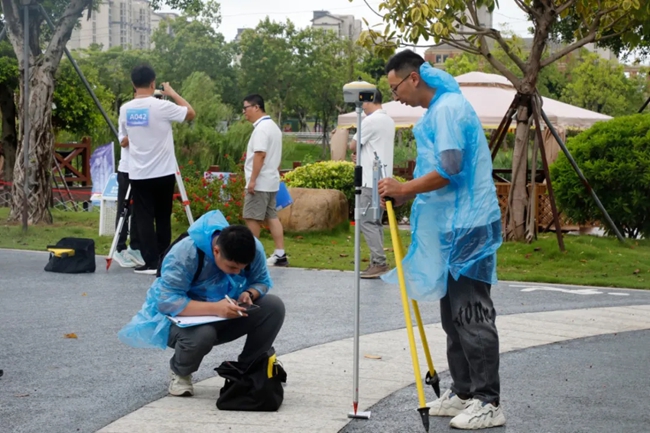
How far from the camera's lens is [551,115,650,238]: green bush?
14.2m

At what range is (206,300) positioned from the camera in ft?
17.5

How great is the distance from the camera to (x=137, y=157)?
10.2 m

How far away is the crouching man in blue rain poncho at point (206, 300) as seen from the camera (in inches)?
202

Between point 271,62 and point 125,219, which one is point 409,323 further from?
point 271,62

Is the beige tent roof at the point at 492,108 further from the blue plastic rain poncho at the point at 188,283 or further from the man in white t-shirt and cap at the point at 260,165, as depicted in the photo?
the blue plastic rain poncho at the point at 188,283

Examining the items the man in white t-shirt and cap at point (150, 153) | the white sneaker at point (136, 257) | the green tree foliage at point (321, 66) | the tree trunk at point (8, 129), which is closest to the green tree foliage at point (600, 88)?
the green tree foliage at point (321, 66)

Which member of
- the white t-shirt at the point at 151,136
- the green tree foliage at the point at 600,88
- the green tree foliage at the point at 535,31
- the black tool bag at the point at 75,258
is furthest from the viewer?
the green tree foliage at the point at 600,88

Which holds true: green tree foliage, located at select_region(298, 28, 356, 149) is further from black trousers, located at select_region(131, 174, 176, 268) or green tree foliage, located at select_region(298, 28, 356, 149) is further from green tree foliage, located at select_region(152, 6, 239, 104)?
black trousers, located at select_region(131, 174, 176, 268)

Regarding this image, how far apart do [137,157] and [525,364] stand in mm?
5102

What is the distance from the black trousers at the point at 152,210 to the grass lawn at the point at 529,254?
1.84 meters

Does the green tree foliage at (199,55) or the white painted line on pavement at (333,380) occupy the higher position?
the green tree foliage at (199,55)

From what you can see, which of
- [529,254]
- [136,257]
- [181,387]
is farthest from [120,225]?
[181,387]

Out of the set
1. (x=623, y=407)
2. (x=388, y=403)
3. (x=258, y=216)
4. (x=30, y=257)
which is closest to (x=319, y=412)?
(x=388, y=403)

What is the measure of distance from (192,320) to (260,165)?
611 cm
